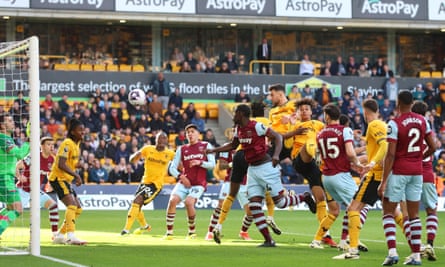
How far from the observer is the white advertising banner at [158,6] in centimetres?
4000

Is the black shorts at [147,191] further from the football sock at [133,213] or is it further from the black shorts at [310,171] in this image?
the black shorts at [310,171]

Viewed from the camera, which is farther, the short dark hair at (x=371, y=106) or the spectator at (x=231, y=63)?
the spectator at (x=231, y=63)

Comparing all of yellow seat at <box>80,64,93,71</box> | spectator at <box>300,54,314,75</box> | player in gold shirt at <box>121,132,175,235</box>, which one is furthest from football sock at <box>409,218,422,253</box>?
spectator at <box>300,54,314,75</box>

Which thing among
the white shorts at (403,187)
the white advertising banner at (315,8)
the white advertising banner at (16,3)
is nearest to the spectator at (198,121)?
the white advertising banner at (315,8)

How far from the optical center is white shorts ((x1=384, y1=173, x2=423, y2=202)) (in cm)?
1267

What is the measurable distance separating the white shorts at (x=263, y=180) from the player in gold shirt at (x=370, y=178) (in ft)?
5.62

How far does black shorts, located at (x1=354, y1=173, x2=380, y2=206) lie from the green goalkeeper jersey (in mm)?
4876

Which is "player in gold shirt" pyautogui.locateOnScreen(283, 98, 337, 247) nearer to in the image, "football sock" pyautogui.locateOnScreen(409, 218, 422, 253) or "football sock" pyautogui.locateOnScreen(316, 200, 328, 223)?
"football sock" pyautogui.locateOnScreen(316, 200, 328, 223)

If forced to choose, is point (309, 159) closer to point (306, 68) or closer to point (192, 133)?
point (192, 133)

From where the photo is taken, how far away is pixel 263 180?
1550 centimetres

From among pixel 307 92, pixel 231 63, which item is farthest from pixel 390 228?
pixel 231 63

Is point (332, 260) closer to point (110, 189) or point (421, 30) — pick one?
point (110, 189)

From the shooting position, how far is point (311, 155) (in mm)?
16344

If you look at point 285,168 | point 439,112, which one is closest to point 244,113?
point 285,168
